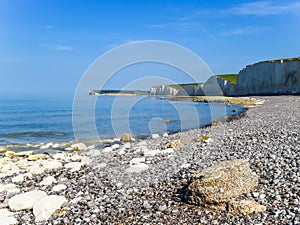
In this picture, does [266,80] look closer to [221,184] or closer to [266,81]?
[266,81]

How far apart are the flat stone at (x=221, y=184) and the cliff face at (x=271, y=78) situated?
5718 centimetres

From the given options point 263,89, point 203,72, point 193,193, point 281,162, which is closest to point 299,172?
point 281,162

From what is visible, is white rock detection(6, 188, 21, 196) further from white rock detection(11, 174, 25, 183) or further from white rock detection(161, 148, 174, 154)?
white rock detection(161, 148, 174, 154)

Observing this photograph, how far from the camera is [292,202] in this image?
5309 millimetres

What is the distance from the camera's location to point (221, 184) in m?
5.79

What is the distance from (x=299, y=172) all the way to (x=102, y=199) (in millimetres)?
4420

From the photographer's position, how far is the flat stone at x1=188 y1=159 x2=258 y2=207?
18.6 ft

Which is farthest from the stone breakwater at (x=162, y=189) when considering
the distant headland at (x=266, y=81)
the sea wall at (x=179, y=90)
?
the sea wall at (x=179, y=90)

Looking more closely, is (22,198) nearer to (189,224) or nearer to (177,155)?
(189,224)

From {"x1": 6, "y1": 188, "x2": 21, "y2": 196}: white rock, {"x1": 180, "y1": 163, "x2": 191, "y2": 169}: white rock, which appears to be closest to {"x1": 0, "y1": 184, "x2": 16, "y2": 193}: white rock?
{"x1": 6, "y1": 188, "x2": 21, "y2": 196}: white rock

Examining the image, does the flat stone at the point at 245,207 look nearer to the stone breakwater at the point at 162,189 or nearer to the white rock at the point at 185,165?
the stone breakwater at the point at 162,189

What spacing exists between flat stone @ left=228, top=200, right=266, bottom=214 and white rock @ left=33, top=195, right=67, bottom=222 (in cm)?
367

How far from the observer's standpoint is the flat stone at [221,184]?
18.6 ft

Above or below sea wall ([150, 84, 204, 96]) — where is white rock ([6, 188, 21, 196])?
below
